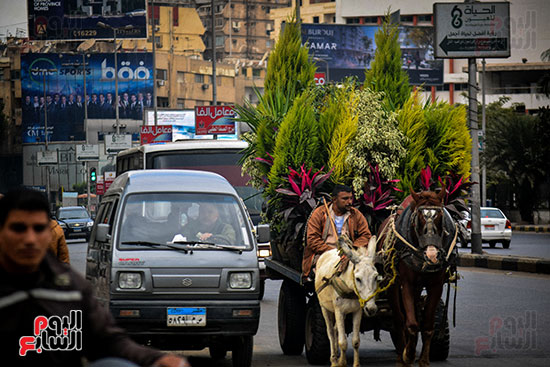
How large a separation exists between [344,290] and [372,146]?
2210 mm

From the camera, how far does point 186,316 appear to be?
9602mm

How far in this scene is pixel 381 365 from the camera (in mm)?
10391

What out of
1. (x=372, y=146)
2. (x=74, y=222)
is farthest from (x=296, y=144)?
(x=74, y=222)

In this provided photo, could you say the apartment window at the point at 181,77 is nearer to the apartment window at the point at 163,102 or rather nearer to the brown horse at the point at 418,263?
the apartment window at the point at 163,102

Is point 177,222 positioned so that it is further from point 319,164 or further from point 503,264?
point 503,264

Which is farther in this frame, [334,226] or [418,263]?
[334,226]

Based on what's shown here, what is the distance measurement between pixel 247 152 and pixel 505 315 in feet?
16.0

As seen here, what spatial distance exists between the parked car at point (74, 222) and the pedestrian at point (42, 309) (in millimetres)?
42665

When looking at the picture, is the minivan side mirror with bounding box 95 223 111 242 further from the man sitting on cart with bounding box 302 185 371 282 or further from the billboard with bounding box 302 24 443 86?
the billboard with bounding box 302 24 443 86

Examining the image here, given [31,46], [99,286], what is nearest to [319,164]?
[99,286]

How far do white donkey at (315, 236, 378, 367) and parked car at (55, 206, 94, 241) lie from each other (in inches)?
1469

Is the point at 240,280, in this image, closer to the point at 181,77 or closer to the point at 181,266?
the point at 181,266

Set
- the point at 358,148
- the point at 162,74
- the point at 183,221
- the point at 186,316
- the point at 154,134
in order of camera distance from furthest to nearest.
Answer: the point at 162,74 < the point at 154,134 < the point at 358,148 < the point at 183,221 < the point at 186,316

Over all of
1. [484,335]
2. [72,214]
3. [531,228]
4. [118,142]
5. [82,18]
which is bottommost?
[531,228]
